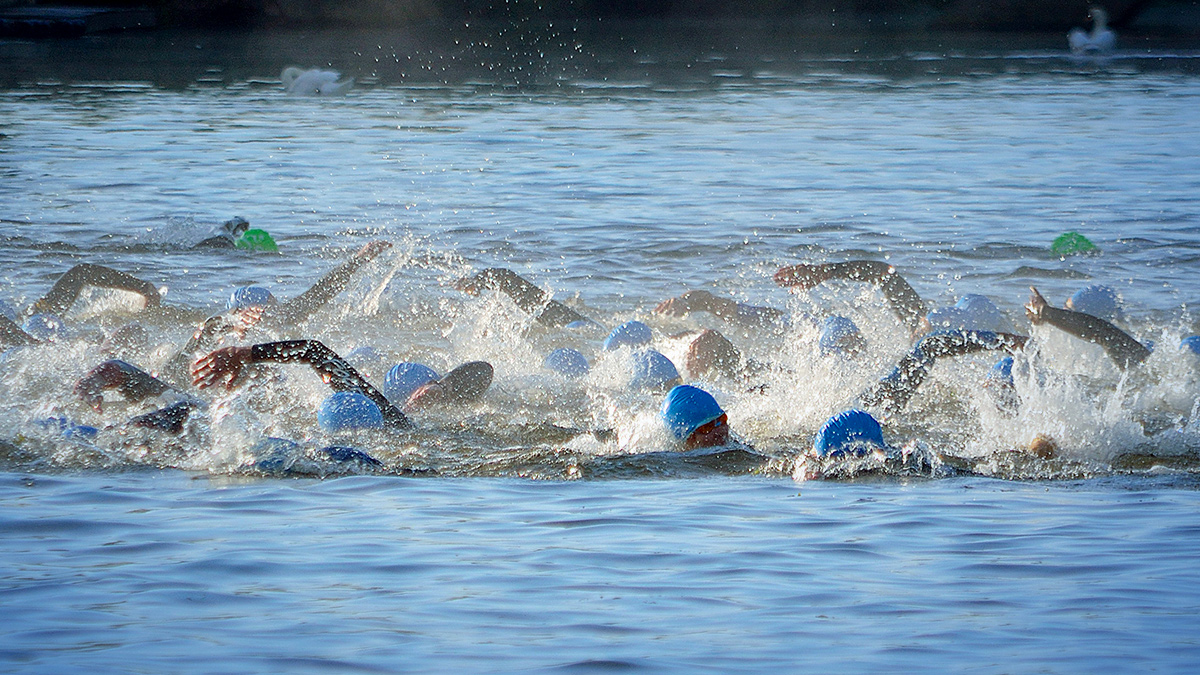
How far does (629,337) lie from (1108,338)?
345 centimetres

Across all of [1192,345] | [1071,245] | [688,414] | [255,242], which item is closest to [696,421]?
[688,414]

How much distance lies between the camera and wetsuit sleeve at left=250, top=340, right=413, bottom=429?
802 centimetres

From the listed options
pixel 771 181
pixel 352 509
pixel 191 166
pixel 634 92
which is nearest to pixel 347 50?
pixel 634 92

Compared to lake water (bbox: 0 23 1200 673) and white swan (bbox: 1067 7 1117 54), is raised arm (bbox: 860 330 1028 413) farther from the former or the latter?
white swan (bbox: 1067 7 1117 54)

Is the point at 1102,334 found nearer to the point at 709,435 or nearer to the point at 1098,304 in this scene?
the point at 1098,304

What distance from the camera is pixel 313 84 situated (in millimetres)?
30609

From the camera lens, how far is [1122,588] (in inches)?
209

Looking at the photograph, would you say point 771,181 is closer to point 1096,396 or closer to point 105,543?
point 1096,396

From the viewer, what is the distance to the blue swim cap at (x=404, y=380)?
925 cm

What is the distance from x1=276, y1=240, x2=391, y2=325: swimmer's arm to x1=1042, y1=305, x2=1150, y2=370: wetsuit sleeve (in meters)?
5.05

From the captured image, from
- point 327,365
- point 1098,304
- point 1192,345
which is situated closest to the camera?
point 327,365

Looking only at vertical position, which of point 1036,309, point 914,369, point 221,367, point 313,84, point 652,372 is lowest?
point 652,372

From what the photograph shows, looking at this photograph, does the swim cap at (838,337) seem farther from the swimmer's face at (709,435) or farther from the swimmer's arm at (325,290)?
the swimmer's arm at (325,290)

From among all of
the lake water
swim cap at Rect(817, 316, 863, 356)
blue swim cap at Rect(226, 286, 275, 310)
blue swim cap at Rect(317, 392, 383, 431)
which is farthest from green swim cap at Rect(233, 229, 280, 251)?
blue swim cap at Rect(317, 392, 383, 431)
